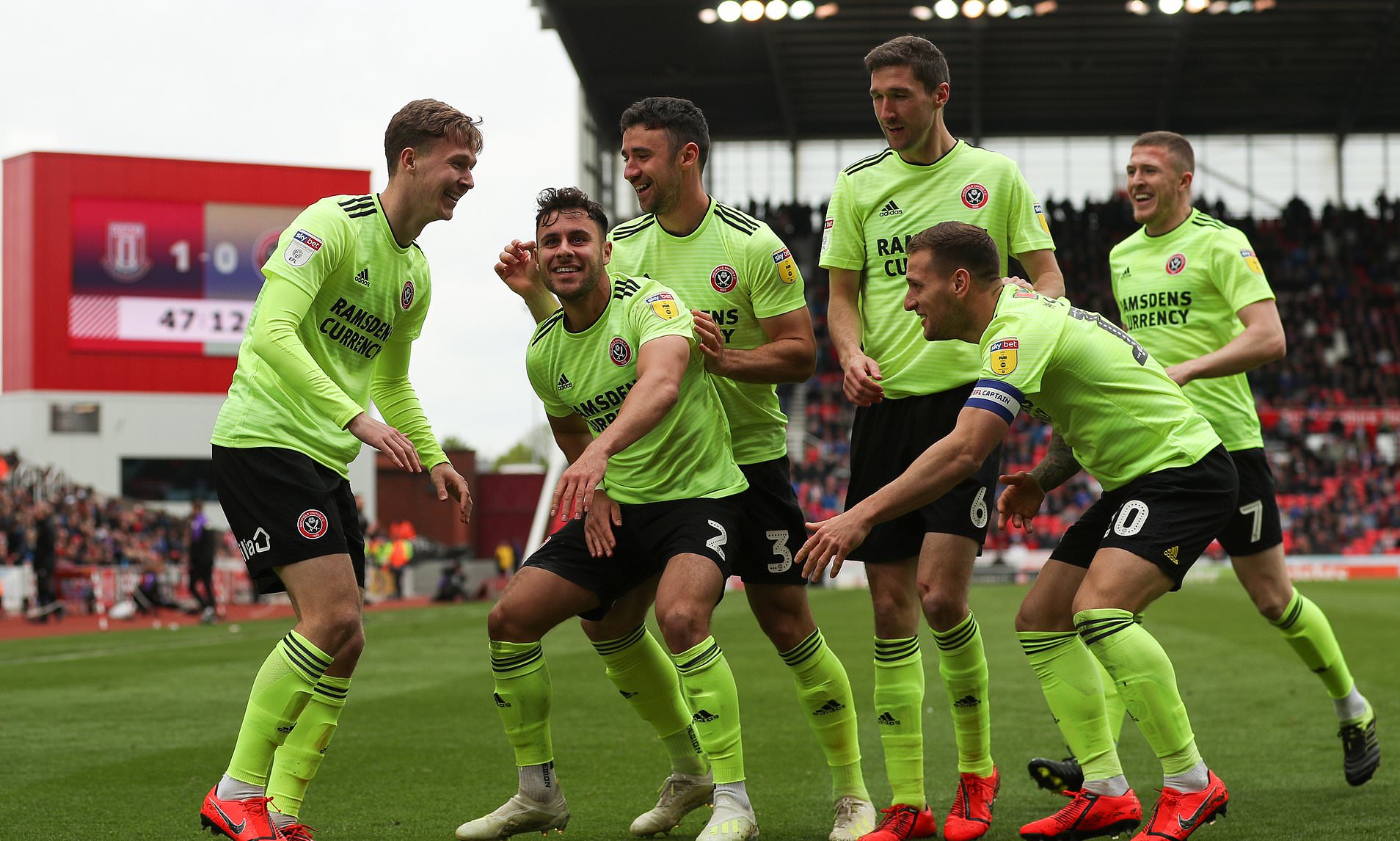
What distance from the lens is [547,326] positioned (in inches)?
201

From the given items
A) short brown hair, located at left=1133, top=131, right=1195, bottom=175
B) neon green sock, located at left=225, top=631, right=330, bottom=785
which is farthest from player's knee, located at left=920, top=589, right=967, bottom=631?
short brown hair, located at left=1133, top=131, right=1195, bottom=175

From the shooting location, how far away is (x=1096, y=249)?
3906cm

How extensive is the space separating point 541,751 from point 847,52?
97.7ft

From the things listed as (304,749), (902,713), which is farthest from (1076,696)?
(304,749)

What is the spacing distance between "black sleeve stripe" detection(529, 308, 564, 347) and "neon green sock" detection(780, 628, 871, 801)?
4.91ft

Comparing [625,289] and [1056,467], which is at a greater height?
[625,289]

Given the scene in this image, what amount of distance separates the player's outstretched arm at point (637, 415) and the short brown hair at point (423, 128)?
100cm

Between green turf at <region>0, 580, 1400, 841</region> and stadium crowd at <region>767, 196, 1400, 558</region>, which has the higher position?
stadium crowd at <region>767, 196, 1400, 558</region>

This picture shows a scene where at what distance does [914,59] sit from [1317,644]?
10.3 feet

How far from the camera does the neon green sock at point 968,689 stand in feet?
16.6

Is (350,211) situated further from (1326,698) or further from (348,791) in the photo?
(1326,698)

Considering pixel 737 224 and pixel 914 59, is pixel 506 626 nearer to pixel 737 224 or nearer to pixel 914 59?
pixel 737 224

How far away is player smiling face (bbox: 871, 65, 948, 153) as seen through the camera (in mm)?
5152

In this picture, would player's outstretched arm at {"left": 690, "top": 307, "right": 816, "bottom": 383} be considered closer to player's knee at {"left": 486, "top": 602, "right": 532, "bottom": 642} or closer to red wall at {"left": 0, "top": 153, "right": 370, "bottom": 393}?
player's knee at {"left": 486, "top": 602, "right": 532, "bottom": 642}
